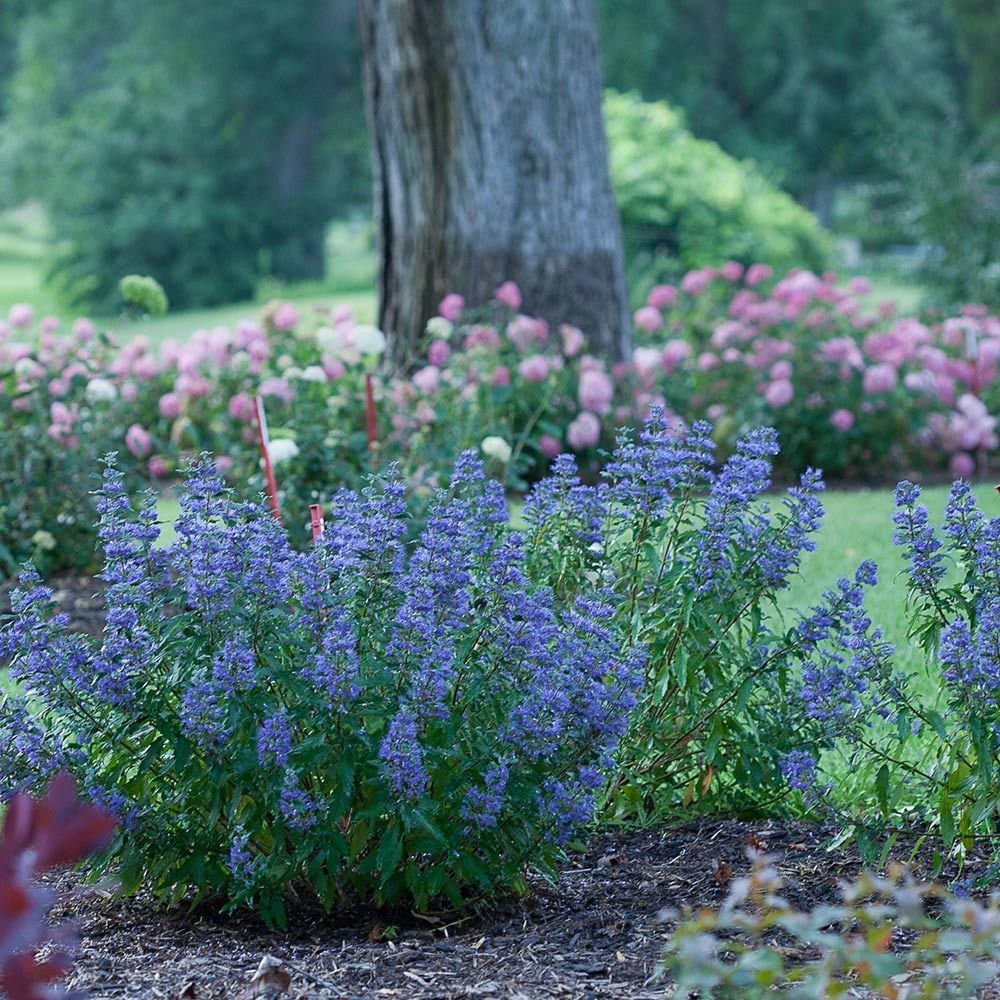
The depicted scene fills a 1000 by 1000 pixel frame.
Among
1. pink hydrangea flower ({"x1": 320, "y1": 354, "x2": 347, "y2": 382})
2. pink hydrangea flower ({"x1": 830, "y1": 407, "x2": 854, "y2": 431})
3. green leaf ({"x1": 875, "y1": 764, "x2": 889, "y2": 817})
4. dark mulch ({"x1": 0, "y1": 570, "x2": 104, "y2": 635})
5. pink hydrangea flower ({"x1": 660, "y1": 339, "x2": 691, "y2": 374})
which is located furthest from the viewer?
pink hydrangea flower ({"x1": 660, "y1": 339, "x2": 691, "y2": 374})

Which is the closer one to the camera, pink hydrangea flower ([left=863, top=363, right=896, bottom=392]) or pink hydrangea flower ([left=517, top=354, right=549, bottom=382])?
pink hydrangea flower ([left=517, top=354, right=549, bottom=382])

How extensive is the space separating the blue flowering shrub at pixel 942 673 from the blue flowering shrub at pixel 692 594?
5.3 inches

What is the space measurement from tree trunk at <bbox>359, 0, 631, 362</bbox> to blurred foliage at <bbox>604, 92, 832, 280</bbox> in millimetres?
Answer: 9791

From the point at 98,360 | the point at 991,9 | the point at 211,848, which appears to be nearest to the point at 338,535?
the point at 211,848

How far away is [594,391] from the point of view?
7301mm

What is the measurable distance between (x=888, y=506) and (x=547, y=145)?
2.69 m

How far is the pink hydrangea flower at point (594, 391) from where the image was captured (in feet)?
23.9

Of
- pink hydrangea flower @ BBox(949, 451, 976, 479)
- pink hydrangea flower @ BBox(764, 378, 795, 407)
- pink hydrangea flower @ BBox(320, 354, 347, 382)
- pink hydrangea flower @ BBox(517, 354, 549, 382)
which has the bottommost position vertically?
pink hydrangea flower @ BBox(949, 451, 976, 479)

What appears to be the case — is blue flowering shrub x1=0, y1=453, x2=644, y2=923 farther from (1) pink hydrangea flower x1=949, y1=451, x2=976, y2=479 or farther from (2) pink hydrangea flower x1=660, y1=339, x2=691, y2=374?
(1) pink hydrangea flower x1=949, y1=451, x2=976, y2=479

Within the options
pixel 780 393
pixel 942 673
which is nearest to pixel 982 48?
pixel 780 393

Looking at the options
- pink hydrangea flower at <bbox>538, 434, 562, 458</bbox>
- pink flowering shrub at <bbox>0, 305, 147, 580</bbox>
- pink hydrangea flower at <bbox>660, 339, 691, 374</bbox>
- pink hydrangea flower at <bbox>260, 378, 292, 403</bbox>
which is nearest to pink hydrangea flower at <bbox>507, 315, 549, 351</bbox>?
pink hydrangea flower at <bbox>538, 434, 562, 458</bbox>

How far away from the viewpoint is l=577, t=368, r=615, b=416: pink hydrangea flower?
7.29 m

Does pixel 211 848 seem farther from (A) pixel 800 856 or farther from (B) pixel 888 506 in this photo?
(B) pixel 888 506

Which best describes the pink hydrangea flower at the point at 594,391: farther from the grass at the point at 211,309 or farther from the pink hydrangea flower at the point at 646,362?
the grass at the point at 211,309
